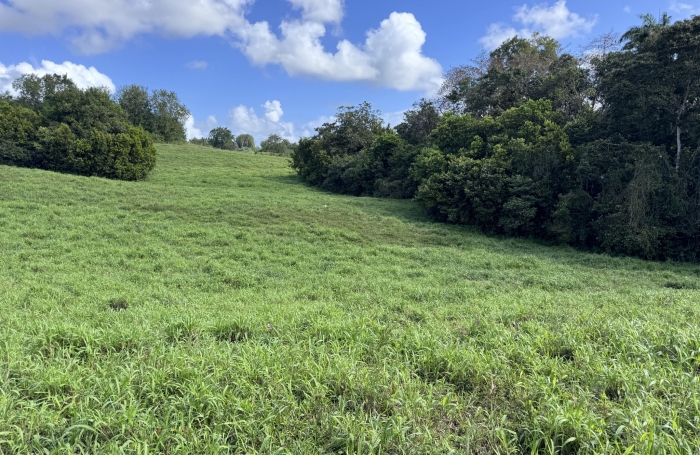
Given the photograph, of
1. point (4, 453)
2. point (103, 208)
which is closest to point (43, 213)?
point (103, 208)

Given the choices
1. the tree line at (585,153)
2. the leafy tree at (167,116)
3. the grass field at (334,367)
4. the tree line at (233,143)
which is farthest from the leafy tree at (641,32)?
the leafy tree at (167,116)

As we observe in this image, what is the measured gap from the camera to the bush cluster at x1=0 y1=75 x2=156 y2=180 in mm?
23266

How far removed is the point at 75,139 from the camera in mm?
23453

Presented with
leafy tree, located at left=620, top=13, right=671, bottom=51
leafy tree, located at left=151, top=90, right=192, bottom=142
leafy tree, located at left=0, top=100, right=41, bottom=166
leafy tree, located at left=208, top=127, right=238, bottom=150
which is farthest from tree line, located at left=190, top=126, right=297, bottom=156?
leafy tree, located at left=620, top=13, right=671, bottom=51

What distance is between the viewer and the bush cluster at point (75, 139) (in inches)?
916

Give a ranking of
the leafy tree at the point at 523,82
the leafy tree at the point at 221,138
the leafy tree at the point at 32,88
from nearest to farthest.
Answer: the leafy tree at the point at 523,82
the leafy tree at the point at 32,88
the leafy tree at the point at 221,138

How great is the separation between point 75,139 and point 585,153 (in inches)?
1090

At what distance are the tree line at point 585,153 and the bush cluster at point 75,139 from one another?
1742 cm

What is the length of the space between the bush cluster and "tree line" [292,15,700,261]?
17416 mm

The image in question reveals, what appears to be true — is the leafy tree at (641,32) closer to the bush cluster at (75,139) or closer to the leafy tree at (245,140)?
the bush cluster at (75,139)

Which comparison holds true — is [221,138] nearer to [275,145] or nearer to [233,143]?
[233,143]

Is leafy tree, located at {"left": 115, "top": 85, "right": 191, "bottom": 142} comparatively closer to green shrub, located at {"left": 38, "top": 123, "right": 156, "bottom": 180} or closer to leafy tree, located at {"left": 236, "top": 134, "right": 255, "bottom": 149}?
green shrub, located at {"left": 38, "top": 123, "right": 156, "bottom": 180}

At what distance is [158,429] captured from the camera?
235cm

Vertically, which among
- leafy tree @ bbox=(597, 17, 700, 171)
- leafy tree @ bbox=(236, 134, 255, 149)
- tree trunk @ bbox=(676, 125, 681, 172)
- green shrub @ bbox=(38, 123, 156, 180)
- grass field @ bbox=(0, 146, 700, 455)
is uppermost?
leafy tree @ bbox=(236, 134, 255, 149)
